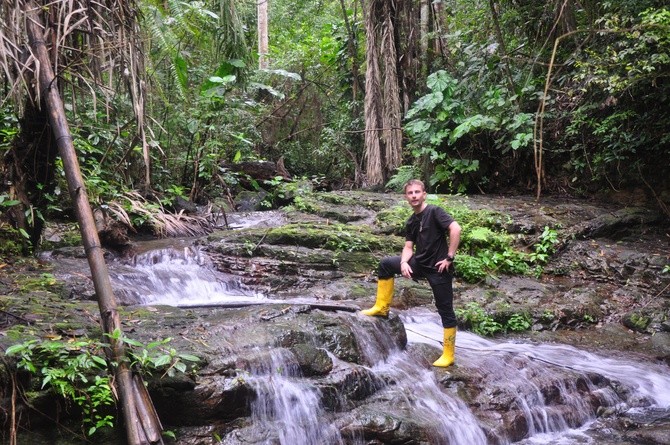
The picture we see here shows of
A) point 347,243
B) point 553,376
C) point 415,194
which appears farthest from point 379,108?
point 553,376

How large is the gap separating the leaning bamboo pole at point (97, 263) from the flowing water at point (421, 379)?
1012mm

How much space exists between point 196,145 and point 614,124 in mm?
8021

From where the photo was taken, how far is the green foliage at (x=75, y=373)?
3482mm

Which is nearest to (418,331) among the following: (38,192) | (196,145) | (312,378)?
(312,378)

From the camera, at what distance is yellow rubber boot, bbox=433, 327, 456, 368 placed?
5340 mm

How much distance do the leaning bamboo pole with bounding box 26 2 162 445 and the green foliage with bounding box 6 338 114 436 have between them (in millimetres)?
246

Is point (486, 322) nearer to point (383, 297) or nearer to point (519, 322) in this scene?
point (519, 322)

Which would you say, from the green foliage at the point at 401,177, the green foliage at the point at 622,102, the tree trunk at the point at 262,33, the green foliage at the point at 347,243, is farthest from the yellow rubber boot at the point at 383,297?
the tree trunk at the point at 262,33

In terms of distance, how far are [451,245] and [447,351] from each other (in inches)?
45.5

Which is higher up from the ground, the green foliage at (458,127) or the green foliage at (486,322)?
the green foliage at (458,127)

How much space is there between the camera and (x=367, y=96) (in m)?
13.2

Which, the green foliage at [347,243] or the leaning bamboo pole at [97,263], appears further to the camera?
the green foliage at [347,243]

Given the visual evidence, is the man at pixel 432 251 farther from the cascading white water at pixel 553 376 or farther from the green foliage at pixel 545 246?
the green foliage at pixel 545 246

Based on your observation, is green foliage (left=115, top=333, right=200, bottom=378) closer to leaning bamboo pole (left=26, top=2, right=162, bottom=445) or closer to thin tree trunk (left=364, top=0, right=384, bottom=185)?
leaning bamboo pole (left=26, top=2, right=162, bottom=445)
